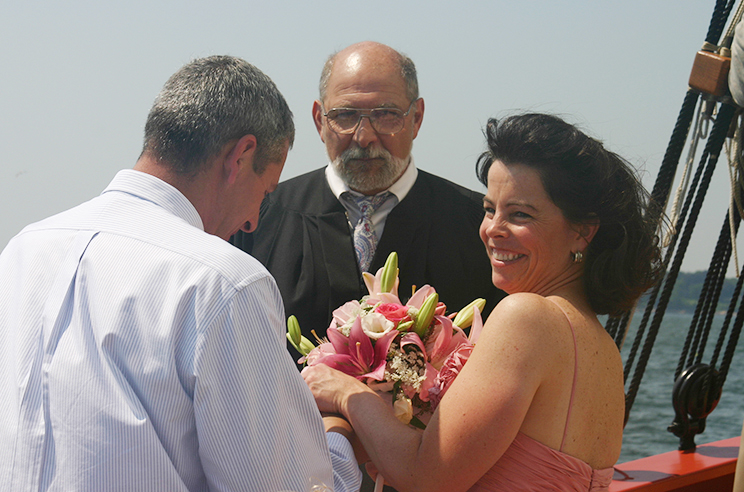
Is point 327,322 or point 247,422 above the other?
point 247,422

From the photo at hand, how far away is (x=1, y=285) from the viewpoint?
5.01 feet

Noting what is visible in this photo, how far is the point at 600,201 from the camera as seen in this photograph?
1979 millimetres

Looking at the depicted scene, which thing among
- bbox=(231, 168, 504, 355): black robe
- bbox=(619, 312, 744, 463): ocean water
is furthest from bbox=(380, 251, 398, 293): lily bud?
bbox=(619, 312, 744, 463): ocean water

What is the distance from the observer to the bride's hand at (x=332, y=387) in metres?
2.00

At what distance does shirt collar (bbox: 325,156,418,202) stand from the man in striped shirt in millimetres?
1989

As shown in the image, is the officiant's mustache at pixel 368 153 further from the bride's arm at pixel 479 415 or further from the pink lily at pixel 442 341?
the bride's arm at pixel 479 415

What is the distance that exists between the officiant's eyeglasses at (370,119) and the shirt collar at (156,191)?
1924 mm

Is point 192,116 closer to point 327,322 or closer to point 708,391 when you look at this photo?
point 327,322

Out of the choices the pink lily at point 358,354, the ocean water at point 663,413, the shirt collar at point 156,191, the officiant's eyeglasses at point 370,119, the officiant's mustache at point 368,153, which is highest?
the shirt collar at point 156,191

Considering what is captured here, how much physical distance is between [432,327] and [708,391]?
2.56 meters

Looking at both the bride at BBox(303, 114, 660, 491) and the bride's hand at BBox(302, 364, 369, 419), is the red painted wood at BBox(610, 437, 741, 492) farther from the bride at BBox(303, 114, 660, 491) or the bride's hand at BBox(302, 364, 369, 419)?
the bride's hand at BBox(302, 364, 369, 419)

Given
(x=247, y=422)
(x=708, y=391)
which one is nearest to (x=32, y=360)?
(x=247, y=422)

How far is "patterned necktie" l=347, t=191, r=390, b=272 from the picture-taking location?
3.39 meters

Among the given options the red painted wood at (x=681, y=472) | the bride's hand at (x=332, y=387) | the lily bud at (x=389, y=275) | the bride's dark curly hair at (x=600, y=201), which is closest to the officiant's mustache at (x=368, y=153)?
the lily bud at (x=389, y=275)
